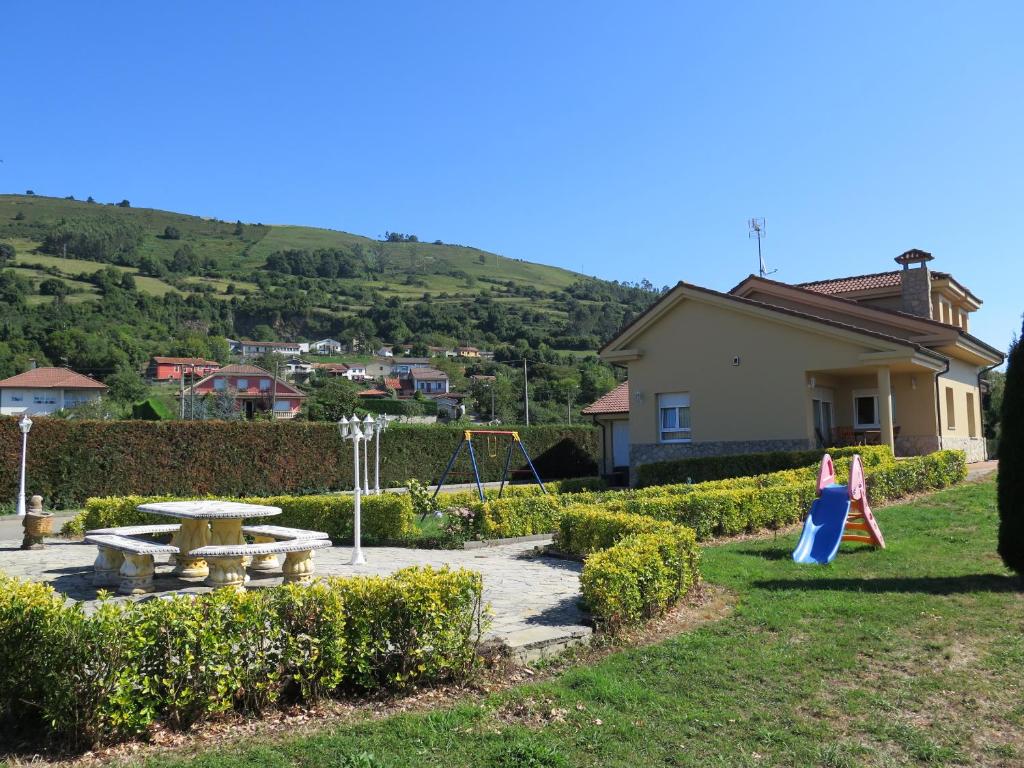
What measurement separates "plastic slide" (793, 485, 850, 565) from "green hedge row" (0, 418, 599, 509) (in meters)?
16.0

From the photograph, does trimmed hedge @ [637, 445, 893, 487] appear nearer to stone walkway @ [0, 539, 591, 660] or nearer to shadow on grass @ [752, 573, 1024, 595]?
stone walkway @ [0, 539, 591, 660]

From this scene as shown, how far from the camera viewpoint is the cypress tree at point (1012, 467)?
790 cm

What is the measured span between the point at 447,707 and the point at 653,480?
53.0 ft

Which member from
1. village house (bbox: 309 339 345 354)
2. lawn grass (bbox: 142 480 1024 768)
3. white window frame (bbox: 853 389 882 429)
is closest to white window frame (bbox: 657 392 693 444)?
white window frame (bbox: 853 389 882 429)

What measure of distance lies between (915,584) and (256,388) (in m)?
80.5

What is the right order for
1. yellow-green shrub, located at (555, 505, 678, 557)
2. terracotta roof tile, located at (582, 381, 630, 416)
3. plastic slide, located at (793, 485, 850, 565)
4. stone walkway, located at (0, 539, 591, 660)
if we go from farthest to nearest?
terracotta roof tile, located at (582, 381, 630, 416) → plastic slide, located at (793, 485, 850, 565) → yellow-green shrub, located at (555, 505, 678, 557) → stone walkway, located at (0, 539, 591, 660)

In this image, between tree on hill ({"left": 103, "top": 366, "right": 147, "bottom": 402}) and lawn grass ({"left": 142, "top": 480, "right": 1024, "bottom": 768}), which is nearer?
lawn grass ({"left": 142, "top": 480, "right": 1024, "bottom": 768})

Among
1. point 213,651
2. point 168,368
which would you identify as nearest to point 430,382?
point 168,368

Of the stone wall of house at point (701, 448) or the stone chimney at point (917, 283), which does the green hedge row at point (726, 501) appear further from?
the stone chimney at point (917, 283)

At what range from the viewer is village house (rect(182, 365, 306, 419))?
77.7m

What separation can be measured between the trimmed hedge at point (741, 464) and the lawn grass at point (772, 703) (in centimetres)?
915

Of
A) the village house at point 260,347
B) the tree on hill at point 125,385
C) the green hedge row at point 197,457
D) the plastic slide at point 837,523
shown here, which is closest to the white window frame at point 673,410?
the green hedge row at point 197,457

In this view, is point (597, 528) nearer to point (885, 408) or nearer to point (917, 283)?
point (885, 408)

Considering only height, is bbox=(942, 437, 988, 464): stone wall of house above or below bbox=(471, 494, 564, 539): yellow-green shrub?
above
